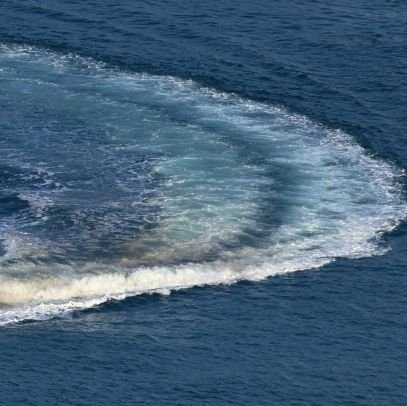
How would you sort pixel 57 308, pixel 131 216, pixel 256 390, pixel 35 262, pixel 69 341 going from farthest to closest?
1. pixel 131 216
2. pixel 35 262
3. pixel 57 308
4. pixel 69 341
5. pixel 256 390

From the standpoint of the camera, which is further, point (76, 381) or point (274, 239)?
point (274, 239)

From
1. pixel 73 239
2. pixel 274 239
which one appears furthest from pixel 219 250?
pixel 73 239

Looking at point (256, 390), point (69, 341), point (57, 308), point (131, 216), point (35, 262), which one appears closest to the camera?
point (256, 390)

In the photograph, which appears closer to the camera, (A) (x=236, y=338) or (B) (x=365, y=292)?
(A) (x=236, y=338)

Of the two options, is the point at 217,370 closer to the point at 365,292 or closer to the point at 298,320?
the point at 298,320

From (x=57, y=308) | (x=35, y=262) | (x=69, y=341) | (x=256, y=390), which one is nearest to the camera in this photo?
(x=256, y=390)

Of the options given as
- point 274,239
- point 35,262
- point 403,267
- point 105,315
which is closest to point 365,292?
point 403,267

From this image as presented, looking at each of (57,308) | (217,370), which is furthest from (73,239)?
(217,370)

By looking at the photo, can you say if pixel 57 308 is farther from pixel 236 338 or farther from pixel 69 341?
pixel 236 338
